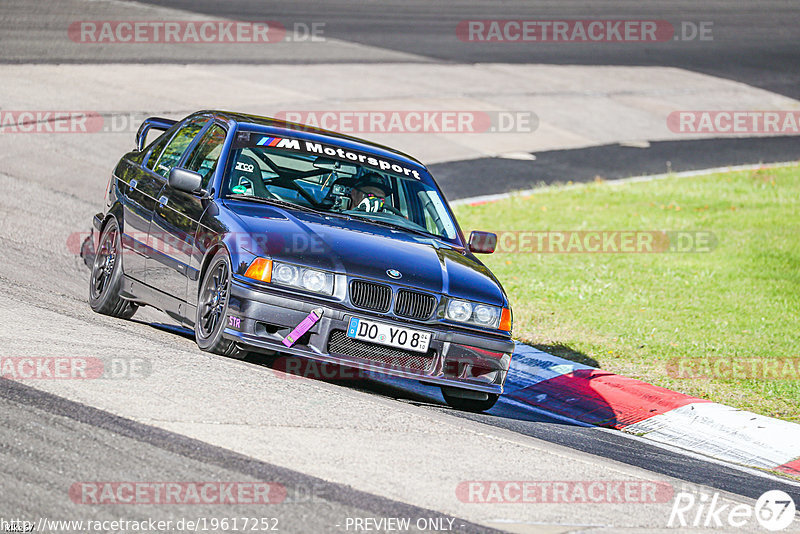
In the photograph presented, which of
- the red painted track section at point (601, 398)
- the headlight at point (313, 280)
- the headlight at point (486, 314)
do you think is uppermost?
the headlight at point (313, 280)

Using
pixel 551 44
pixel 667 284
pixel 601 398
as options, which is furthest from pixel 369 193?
pixel 551 44

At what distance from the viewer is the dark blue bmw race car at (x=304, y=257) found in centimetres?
711

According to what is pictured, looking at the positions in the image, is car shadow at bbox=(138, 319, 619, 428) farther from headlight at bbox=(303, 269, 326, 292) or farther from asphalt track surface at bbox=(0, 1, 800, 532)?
headlight at bbox=(303, 269, 326, 292)

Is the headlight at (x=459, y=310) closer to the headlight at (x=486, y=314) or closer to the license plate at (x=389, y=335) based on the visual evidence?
the headlight at (x=486, y=314)

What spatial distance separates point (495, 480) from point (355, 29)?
81.0ft

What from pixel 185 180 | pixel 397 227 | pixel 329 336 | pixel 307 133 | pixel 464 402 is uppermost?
pixel 307 133

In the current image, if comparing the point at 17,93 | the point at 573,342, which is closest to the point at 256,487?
the point at 573,342

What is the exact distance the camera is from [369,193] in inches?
334

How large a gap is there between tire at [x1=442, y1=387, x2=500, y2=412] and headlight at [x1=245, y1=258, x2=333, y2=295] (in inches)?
53.1

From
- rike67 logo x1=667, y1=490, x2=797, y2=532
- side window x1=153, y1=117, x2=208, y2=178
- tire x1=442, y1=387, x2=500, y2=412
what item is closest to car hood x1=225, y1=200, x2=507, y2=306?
tire x1=442, y1=387, x2=500, y2=412

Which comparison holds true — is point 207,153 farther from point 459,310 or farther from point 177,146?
point 459,310

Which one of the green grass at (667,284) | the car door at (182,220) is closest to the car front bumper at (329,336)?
the car door at (182,220)

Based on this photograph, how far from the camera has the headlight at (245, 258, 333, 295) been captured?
710 centimetres

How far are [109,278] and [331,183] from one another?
2.07 m
